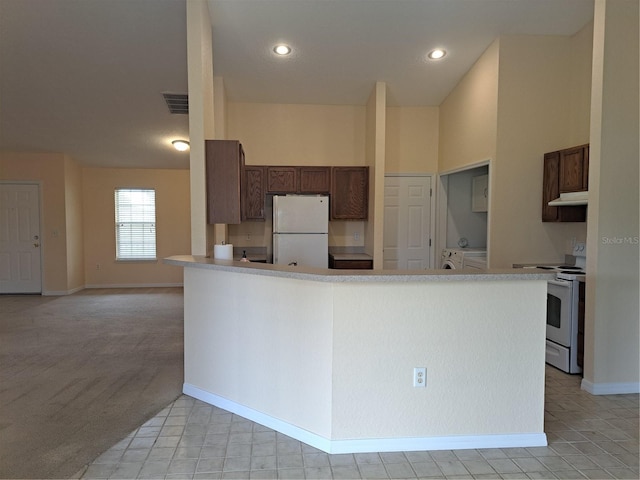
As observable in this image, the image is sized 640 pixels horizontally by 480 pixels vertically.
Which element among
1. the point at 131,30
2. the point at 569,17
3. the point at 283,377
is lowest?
the point at 283,377

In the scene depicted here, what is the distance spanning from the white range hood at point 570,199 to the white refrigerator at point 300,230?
244 cm

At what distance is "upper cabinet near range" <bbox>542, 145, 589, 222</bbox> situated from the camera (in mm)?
3262

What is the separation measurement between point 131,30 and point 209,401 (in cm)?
331

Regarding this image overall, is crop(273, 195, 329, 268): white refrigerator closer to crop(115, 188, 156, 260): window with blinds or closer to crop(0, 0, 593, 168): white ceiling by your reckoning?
crop(0, 0, 593, 168): white ceiling

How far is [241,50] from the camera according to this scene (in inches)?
151

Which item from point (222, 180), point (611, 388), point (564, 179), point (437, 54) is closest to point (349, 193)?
point (437, 54)

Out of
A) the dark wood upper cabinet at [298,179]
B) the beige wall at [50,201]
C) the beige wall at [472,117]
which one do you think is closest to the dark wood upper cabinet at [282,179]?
the dark wood upper cabinet at [298,179]

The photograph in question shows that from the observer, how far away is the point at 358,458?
196 centimetres

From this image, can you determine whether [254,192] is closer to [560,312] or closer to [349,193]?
[349,193]

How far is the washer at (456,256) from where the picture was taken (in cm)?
437

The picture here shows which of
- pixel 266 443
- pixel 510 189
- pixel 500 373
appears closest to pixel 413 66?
pixel 510 189

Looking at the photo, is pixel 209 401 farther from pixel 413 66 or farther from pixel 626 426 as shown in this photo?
pixel 413 66

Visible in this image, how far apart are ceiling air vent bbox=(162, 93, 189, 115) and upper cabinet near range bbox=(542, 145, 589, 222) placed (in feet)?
13.7

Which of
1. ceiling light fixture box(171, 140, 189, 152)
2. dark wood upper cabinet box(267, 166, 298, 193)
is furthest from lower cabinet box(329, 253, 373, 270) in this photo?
ceiling light fixture box(171, 140, 189, 152)
